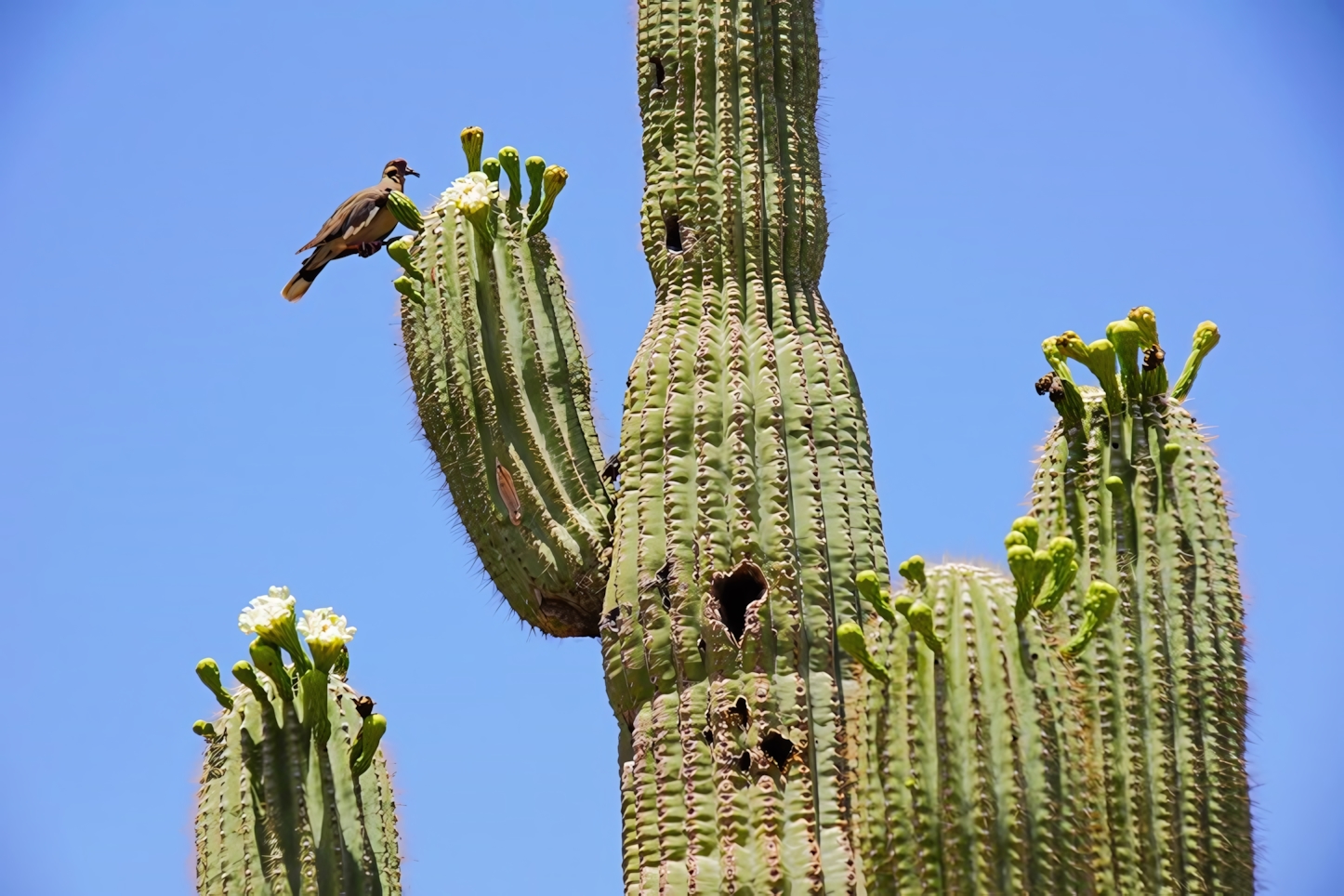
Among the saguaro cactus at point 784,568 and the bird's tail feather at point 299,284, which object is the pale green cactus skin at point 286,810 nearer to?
the saguaro cactus at point 784,568

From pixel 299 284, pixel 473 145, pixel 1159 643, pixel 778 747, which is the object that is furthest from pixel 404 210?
pixel 1159 643

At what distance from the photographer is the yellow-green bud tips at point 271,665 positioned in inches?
240

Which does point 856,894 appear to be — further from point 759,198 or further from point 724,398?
point 759,198

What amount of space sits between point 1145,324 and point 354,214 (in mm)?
3239

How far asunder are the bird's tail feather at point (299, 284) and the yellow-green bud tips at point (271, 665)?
7.83ft

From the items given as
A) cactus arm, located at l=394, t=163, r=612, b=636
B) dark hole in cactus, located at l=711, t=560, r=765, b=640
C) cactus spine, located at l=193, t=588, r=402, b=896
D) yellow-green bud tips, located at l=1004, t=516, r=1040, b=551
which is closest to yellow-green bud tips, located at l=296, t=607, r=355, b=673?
cactus spine, located at l=193, t=588, r=402, b=896

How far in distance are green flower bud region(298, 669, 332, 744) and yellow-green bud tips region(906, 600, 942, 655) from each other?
197 centimetres

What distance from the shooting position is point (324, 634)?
6145 millimetres

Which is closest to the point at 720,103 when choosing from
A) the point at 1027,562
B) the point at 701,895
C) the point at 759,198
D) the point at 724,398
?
the point at 759,198

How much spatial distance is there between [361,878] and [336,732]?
17.9 inches

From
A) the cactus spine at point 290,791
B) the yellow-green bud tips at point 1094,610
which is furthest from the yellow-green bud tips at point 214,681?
the yellow-green bud tips at point 1094,610

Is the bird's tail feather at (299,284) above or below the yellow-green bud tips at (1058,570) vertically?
above

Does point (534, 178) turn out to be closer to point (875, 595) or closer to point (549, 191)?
point (549, 191)

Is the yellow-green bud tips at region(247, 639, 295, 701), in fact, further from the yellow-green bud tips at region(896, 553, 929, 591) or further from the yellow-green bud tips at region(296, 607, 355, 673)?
the yellow-green bud tips at region(896, 553, 929, 591)
